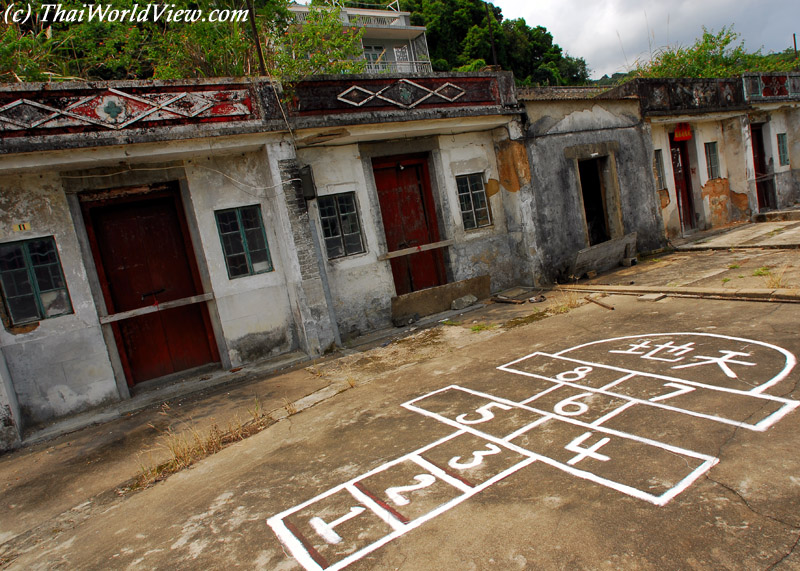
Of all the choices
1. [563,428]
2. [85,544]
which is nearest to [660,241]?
[563,428]

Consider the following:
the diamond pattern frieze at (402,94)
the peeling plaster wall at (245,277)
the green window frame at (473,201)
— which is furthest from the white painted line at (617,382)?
the diamond pattern frieze at (402,94)

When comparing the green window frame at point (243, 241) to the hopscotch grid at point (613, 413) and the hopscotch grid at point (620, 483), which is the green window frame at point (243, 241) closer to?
the hopscotch grid at point (620, 483)

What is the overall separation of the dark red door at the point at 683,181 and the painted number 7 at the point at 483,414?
1189 centimetres

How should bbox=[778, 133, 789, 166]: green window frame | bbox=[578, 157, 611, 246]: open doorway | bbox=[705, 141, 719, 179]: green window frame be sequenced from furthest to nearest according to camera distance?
1. bbox=[778, 133, 789, 166]: green window frame
2. bbox=[705, 141, 719, 179]: green window frame
3. bbox=[578, 157, 611, 246]: open doorway

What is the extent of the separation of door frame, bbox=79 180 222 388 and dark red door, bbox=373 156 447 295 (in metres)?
3.69

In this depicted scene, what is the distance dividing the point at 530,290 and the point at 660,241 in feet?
14.7

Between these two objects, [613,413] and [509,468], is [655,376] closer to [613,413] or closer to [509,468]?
[613,413]

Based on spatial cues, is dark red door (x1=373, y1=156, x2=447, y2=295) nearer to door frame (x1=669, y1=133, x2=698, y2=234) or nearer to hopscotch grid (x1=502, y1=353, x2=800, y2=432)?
hopscotch grid (x1=502, y1=353, x2=800, y2=432)

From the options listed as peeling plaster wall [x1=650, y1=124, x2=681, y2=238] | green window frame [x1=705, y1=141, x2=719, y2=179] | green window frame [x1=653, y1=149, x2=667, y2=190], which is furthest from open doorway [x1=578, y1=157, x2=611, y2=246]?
green window frame [x1=705, y1=141, x2=719, y2=179]

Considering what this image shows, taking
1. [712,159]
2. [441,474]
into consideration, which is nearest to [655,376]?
[441,474]

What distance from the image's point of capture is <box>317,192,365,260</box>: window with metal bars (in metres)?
9.45

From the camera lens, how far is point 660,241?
12.9 metres

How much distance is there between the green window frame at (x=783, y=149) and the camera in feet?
55.5

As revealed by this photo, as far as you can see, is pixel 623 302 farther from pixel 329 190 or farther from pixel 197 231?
pixel 197 231
